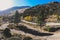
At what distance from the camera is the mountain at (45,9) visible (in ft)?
395

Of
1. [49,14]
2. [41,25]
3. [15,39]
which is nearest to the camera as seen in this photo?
[15,39]

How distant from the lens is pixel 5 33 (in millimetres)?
51031

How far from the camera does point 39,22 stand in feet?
259

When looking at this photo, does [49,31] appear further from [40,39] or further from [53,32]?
[40,39]

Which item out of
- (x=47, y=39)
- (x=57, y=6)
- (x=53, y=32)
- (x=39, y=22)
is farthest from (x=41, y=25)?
(x=57, y=6)

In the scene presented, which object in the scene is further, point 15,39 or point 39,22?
point 39,22

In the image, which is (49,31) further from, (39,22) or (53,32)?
(39,22)

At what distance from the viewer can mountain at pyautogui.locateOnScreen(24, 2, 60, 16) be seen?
120 metres

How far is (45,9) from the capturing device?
126 meters

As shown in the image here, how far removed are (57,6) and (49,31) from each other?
220ft

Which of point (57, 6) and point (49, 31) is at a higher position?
point (57, 6)

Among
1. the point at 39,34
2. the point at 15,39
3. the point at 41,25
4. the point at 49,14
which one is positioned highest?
the point at 49,14

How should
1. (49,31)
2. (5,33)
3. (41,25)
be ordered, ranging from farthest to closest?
1. (41,25)
2. (49,31)
3. (5,33)

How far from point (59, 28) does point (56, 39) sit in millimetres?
16334
